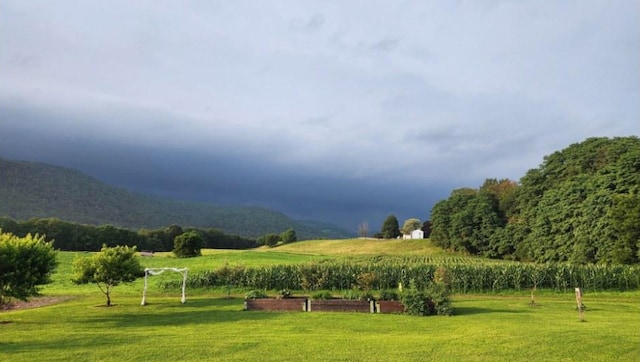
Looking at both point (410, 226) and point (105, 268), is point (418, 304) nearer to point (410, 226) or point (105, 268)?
point (105, 268)

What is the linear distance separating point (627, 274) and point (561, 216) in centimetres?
2163

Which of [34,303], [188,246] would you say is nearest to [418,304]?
[34,303]

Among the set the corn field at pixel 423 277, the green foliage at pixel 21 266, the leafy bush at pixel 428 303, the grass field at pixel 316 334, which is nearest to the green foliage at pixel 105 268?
the grass field at pixel 316 334

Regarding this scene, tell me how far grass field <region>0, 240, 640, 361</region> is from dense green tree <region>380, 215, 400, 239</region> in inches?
4051

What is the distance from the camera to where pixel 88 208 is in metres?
155

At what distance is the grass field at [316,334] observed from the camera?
608 inches

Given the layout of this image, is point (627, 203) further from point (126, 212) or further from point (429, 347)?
point (126, 212)

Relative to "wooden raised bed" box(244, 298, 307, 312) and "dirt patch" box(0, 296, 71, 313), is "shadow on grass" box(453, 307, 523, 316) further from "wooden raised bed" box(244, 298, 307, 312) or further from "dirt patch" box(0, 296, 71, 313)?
"dirt patch" box(0, 296, 71, 313)

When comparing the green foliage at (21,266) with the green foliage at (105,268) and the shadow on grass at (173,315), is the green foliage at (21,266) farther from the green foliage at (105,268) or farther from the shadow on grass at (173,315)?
the green foliage at (105,268)

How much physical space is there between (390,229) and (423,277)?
91.5m

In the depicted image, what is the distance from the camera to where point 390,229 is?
134125 millimetres

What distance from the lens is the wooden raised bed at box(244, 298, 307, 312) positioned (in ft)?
91.3

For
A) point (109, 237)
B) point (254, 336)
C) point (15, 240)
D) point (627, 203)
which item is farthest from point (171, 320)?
point (109, 237)

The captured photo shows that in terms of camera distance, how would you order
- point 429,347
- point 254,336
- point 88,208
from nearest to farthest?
point 429,347 < point 254,336 < point 88,208
